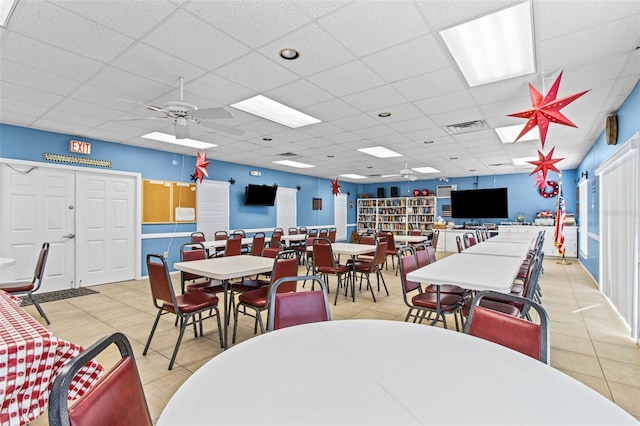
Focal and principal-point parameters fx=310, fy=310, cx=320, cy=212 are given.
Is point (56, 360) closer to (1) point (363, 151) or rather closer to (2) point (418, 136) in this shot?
(2) point (418, 136)

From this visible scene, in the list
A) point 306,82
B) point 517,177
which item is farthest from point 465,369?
point 517,177

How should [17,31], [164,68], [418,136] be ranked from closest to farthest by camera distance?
[17,31] < [164,68] < [418,136]

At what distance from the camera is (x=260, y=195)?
8.62 m

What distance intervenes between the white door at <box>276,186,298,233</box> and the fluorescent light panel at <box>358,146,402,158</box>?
3.61 meters

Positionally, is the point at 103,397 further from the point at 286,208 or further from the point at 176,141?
the point at 286,208

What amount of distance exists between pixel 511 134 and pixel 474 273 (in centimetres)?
379

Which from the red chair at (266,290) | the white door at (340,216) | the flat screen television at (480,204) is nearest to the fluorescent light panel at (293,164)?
the white door at (340,216)

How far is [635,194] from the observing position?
3203 mm

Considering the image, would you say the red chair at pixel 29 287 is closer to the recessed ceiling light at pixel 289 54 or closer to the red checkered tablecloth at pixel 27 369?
the red checkered tablecloth at pixel 27 369

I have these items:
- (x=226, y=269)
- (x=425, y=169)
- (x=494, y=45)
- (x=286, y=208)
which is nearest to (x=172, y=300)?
(x=226, y=269)

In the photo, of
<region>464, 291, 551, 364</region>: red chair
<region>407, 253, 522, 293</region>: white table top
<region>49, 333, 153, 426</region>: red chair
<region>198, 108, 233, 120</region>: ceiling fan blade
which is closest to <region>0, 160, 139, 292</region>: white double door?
<region>198, 108, 233, 120</region>: ceiling fan blade

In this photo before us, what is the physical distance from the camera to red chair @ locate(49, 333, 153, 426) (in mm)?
701

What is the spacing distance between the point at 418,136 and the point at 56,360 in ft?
17.4

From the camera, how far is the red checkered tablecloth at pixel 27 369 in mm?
1192
